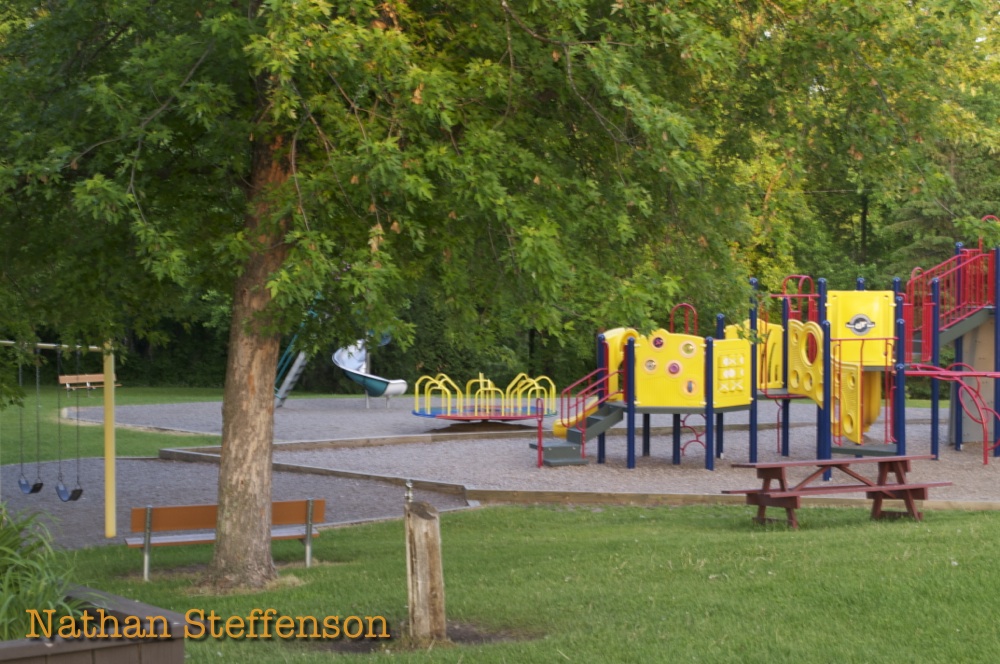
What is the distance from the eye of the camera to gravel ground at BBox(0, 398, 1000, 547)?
47.6 feet

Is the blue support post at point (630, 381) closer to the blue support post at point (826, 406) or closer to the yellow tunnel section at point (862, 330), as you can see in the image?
the blue support post at point (826, 406)

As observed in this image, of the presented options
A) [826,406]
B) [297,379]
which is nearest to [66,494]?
[826,406]

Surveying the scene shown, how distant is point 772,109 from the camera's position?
10.2 metres

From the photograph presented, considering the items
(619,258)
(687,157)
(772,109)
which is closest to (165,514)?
(619,258)

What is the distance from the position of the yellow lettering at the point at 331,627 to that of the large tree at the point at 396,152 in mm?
1930

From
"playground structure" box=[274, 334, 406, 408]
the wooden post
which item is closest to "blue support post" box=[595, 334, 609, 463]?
the wooden post

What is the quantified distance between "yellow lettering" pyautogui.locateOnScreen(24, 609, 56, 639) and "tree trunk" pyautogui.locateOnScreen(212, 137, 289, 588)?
4.02 metres

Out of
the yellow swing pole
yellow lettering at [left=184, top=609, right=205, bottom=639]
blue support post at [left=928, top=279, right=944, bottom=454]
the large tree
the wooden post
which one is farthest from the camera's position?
blue support post at [left=928, top=279, right=944, bottom=454]

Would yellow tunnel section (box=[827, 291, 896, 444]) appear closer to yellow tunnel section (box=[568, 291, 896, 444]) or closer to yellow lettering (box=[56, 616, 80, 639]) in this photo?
yellow tunnel section (box=[568, 291, 896, 444])

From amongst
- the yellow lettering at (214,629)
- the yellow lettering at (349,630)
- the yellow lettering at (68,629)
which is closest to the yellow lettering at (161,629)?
the yellow lettering at (68,629)

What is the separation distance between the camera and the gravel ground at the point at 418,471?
47.6 feet

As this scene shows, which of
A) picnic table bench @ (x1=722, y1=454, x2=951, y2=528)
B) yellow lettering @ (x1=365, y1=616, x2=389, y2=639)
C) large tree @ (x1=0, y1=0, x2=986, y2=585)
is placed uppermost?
large tree @ (x1=0, y1=0, x2=986, y2=585)

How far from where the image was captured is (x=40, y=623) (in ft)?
17.2

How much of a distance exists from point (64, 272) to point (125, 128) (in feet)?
5.90
